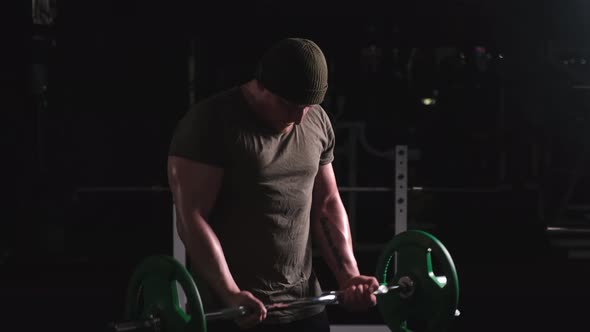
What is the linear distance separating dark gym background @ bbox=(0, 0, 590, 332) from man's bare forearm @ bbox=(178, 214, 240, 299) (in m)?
3.40

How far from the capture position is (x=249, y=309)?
169 centimetres

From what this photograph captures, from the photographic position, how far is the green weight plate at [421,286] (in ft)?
6.43

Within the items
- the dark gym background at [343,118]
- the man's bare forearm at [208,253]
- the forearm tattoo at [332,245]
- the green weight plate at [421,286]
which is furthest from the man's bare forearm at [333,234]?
the dark gym background at [343,118]

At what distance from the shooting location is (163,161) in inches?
278

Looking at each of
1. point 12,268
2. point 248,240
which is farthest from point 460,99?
point 248,240

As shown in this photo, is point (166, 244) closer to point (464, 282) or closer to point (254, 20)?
point (254, 20)

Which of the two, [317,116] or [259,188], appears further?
[317,116]

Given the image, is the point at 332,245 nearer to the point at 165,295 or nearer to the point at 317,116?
the point at 317,116

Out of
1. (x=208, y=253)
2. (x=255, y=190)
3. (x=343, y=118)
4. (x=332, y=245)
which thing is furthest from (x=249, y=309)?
(x=343, y=118)

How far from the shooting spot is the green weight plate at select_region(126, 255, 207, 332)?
1.63 meters

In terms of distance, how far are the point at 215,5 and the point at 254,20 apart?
328 millimetres

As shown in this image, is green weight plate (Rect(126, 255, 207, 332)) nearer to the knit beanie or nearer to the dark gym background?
the knit beanie

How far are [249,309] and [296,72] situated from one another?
48 cm

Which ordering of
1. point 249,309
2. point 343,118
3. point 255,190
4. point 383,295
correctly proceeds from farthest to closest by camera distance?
point 343,118 → point 383,295 → point 255,190 → point 249,309
